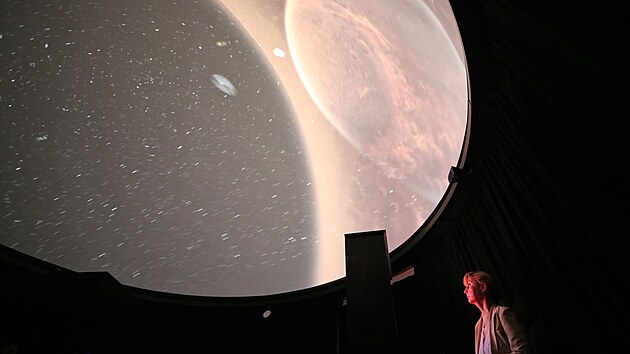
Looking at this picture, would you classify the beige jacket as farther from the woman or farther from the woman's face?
the woman's face

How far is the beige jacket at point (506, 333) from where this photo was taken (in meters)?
2.07

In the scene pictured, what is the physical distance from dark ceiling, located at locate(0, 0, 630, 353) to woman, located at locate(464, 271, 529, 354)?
0.34 meters

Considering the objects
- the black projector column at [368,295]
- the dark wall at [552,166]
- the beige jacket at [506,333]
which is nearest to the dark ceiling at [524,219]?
the dark wall at [552,166]

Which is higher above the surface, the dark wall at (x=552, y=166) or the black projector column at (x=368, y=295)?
the dark wall at (x=552, y=166)

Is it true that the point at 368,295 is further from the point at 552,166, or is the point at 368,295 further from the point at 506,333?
the point at 552,166

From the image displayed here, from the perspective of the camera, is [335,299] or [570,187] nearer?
[570,187]

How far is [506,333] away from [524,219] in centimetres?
89

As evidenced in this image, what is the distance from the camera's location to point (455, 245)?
13.1ft

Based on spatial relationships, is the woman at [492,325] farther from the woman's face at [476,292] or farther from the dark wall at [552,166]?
the dark wall at [552,166]

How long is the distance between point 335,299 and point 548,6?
4584 millimetres

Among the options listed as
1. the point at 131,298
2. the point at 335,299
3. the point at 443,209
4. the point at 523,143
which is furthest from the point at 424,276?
the point at 131,298

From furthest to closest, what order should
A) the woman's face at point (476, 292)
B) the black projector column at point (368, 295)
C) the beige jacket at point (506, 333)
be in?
the woman's face at point (476, 292) → the beige jacket at point (506, 333) → the black projector column at point (368, 295)

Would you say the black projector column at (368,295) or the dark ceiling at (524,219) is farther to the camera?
the black projector column at (368,295)

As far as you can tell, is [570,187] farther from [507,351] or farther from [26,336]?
[26,336]
